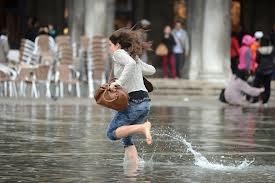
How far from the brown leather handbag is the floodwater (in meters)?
0.70

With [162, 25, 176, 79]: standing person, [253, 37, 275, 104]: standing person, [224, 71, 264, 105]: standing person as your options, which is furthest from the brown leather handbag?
[162, 25, 176, 79]: standing person

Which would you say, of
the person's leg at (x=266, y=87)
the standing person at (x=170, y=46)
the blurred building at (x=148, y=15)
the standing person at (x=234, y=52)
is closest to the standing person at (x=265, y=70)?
the person's leg at (x=266, y=87)

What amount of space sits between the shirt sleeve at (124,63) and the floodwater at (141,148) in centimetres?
99

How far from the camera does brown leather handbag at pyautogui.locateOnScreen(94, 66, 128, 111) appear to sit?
503 inches

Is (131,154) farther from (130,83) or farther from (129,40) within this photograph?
(129,40)

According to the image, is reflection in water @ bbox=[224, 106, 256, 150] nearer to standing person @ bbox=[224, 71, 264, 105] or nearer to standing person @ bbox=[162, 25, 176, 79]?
standing person @ bbox=[224, 71, 264, 105]

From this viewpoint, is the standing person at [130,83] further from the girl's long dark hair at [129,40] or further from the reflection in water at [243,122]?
the reflection in water at [243,122]

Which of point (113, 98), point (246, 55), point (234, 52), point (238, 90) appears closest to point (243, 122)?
point (238, 90)

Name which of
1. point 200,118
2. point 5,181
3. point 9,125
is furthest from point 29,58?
point 5,181

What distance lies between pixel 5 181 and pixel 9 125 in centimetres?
837

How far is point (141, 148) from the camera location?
51.6 ft

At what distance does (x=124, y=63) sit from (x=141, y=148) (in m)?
2.92

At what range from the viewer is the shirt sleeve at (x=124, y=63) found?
42.5 ft

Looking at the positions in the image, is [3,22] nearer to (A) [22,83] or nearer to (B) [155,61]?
(B) [155,61]
